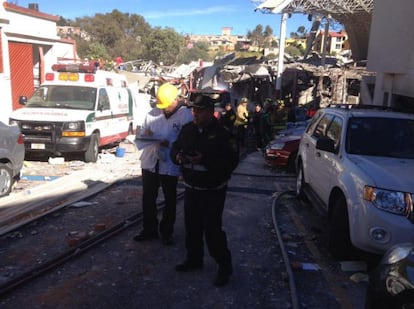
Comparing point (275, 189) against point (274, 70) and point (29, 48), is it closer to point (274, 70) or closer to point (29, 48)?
point (29, 48)

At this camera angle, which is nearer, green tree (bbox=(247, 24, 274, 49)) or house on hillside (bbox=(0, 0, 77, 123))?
house on hillside (bbox=(0, 0, 77, 123))

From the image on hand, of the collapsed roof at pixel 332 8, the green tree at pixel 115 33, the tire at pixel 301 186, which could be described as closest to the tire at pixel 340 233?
the tire at pixel 301 186

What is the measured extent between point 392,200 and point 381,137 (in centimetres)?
160

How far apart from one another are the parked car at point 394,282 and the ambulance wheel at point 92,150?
9154 millimetres

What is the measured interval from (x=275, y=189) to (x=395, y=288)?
→ 662cm

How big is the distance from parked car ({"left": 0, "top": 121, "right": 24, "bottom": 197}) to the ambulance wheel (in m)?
3.06

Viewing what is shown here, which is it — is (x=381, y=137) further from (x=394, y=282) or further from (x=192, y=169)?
(x=394, y=282)

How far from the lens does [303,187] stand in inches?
307

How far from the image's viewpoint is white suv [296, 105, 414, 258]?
14.5 feet

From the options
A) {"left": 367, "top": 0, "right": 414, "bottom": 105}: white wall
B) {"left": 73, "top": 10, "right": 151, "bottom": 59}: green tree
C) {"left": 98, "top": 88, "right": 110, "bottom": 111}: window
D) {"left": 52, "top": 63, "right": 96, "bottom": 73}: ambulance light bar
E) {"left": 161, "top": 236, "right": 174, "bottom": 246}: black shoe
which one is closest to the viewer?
{"left": 161, "top": 236, "right": 174, "bottom": 246}: black shoe

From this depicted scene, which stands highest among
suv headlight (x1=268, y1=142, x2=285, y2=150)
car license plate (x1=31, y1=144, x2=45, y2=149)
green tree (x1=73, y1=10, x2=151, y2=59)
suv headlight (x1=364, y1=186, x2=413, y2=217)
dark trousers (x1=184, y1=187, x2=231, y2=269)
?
green tree (x1=73, y1=10, x2=151, y2=59)

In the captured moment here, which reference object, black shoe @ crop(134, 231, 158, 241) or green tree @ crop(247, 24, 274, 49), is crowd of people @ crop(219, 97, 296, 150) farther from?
green tree @ crop(247, 24, 274, 49)

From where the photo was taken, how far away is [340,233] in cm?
504

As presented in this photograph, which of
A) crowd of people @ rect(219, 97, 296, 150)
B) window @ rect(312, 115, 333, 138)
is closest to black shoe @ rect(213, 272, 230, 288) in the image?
window @ rect(312, 115, 333, 138)
